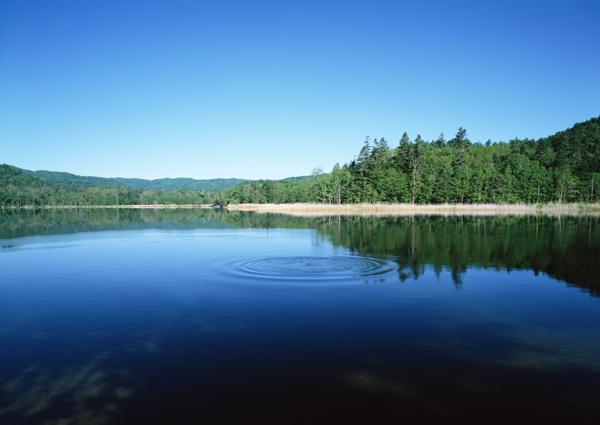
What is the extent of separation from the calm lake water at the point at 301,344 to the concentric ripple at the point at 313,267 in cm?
16

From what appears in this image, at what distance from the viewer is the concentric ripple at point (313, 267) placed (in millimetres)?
13094

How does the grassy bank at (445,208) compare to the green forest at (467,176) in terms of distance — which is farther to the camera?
the green forest at (467,176)

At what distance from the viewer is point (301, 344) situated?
6727 millimetres

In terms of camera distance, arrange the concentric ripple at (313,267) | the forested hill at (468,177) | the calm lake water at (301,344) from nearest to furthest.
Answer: the calm lake water at (301,344), the concentric ripple at (313,267), the forested hill at (468,177)

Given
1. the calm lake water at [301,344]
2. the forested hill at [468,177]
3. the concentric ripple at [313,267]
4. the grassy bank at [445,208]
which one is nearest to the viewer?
the calm lake water at [301,344]

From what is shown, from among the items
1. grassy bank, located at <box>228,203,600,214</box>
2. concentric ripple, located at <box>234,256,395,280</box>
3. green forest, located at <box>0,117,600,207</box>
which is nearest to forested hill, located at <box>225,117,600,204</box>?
green forest, located at <box>0,117,600,207</box>

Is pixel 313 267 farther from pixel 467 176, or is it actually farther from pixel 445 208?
pixel 467 176

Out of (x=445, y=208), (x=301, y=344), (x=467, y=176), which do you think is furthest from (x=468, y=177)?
(x=301, y=344)

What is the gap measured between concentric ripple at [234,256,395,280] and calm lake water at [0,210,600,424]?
0.16 m

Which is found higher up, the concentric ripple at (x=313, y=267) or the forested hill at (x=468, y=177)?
the forested hill at (x=468, y=177)

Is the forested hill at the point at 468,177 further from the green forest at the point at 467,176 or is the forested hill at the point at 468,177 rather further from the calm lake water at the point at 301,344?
the calm lake water at the point at 301,344

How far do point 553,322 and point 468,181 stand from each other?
90.6m

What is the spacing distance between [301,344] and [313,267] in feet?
25.0

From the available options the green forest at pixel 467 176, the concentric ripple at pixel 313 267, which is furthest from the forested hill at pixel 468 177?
the concentric ripple at pixel 313 267
